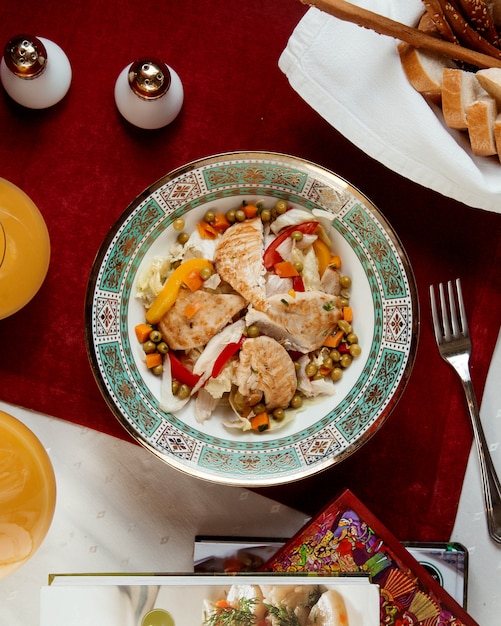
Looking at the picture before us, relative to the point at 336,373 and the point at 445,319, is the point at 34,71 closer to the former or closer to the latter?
the point at 336,373

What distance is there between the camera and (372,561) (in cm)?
177

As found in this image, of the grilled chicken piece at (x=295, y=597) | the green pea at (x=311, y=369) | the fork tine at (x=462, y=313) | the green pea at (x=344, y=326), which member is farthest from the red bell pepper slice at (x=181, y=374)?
the fork tine at (x=462, y=313)

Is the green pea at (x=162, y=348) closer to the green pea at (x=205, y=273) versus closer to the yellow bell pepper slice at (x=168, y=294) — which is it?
the yellow bell pepper slice at (x=168, y=294)

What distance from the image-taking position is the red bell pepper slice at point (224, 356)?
172 cm

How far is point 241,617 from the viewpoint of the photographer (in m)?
1.63

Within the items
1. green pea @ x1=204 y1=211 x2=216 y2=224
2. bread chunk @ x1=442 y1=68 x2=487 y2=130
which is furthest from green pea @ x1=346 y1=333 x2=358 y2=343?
bread chunk @ x1=442 y1=68 x2=487 y2=130

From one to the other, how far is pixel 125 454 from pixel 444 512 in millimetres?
881

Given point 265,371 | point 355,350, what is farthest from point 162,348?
point 355,350

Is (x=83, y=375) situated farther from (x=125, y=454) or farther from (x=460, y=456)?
(x=460, y=456)

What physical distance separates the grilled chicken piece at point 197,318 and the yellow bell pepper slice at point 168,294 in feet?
0.05

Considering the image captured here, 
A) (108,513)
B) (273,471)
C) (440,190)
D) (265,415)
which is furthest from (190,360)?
(440,190)

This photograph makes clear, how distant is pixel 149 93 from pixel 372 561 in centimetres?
129

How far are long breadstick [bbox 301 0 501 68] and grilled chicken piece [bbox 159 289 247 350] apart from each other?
2.23 ft

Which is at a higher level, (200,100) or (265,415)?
(200,100)
